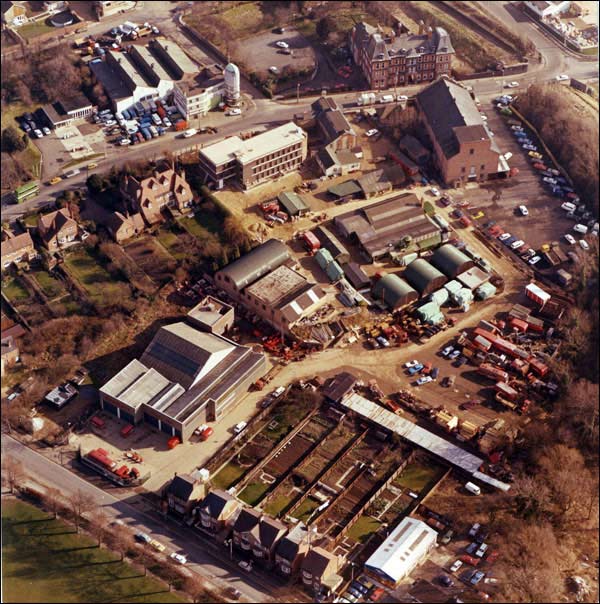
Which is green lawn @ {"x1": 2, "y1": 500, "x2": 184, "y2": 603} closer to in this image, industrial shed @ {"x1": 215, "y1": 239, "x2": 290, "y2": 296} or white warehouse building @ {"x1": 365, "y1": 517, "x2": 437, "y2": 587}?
white warehouse building @ {"x1": 365, "y1": 517, "x2": 437, "y2": 587}

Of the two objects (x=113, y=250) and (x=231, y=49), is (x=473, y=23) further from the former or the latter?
(x=113, y=250)

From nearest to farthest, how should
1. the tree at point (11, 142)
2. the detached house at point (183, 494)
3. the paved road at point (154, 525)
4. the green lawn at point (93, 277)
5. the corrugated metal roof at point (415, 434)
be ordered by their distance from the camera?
the paved road at point (154, 525) → the detached house at point (183, 494) → the corrugated metal roof at point (415, 434) → the green lawn at point (93, 277) → the tree at point (11, 142)

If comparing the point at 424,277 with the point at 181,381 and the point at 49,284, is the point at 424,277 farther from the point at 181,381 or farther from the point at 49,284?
the point at 49,284

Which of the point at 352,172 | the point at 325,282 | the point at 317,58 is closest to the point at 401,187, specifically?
the point at 352,172

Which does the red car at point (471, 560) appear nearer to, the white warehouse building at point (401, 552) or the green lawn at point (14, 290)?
the white warehouse building at point (401, 552)

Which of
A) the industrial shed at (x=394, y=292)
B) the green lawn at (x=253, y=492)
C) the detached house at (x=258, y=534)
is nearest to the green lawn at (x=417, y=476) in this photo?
the green lawn at (x=253, y=492)

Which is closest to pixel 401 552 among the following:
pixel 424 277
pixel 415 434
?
pixel 415 434

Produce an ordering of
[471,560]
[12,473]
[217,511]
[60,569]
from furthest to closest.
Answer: [12,473] < [217,511] < [471,560] < [60,569]
